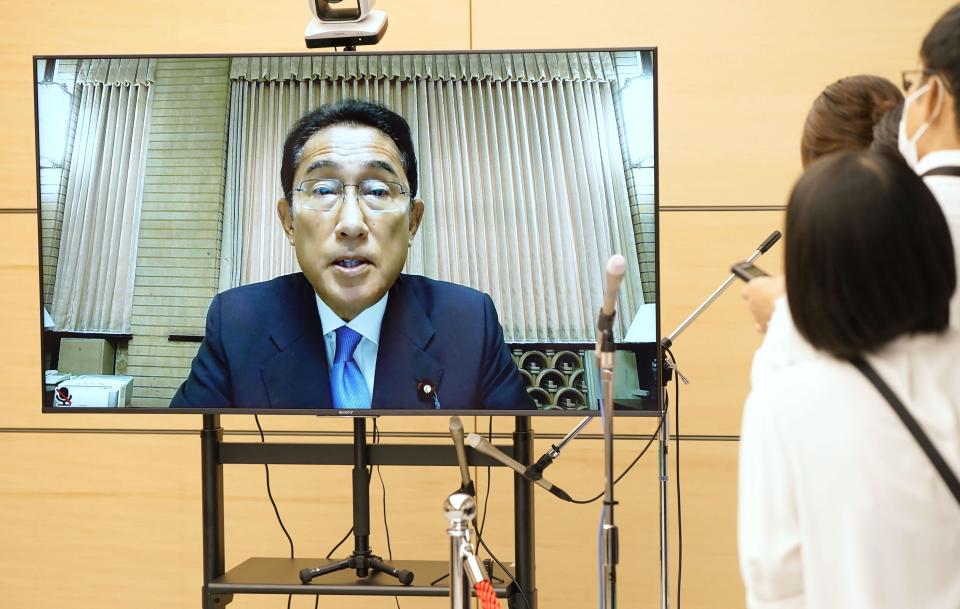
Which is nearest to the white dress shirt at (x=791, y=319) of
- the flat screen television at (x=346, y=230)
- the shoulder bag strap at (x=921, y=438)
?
the shoulder bag strap at (x=921, y=438)

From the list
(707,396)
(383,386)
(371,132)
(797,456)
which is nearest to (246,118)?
(371,132)

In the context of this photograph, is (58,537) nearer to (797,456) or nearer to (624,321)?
(624,321)

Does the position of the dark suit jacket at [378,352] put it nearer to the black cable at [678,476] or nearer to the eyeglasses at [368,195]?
the eyeglasses at [368,195]

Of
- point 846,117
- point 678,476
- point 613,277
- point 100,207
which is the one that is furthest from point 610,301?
point 678,476

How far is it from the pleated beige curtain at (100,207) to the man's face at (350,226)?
450mm

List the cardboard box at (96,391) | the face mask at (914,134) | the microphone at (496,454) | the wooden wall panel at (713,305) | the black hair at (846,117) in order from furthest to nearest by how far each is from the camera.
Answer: the wooden wall panel at (713,305) → the cardboard box at (96,391) → the black hair at (846,117) → the microphone at (496,454) → the face mask at (914,134)

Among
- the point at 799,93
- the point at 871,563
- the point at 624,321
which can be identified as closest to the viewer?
the point at 871,563

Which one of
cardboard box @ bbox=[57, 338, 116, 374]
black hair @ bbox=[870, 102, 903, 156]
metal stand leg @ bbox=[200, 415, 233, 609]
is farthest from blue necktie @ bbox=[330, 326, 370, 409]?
black hair @ bbox=[870, 102, 903, 156]

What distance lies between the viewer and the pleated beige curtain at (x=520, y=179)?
273 centimetres

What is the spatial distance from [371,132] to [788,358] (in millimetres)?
1659

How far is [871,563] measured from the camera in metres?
1.24

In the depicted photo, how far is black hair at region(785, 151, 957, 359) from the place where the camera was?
124cm

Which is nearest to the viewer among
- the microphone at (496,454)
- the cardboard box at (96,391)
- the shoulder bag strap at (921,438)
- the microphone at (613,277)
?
the shoulder bag strap at (921,438)

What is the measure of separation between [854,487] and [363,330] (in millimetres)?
1728
